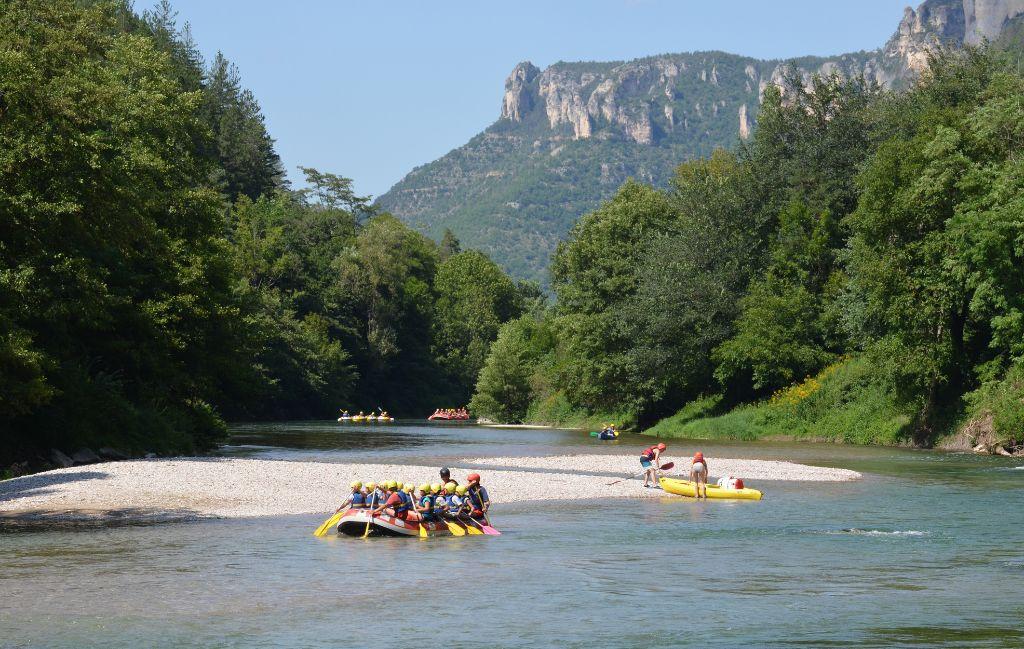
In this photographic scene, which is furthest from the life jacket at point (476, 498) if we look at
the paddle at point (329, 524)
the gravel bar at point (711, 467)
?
the gravel bar at point (711, 467)

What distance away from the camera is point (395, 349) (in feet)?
437

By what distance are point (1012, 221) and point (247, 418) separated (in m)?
76.5

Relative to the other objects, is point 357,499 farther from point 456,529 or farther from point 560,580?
point 560,580

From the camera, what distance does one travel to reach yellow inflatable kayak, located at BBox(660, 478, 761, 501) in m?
36.5

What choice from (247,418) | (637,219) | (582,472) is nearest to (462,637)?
(582,472)

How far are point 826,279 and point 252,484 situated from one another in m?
45.3

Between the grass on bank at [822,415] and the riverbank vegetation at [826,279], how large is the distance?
0.40 feet

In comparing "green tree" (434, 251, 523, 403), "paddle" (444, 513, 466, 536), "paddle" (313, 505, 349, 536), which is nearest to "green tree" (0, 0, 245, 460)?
"paddle" (313, 505, 349, 536)

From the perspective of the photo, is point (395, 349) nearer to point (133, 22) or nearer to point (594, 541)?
point (133, 22)

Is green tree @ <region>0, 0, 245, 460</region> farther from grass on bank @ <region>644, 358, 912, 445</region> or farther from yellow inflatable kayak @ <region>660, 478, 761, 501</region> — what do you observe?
grass on bank @ <region>644, 358, 912, 445</region>

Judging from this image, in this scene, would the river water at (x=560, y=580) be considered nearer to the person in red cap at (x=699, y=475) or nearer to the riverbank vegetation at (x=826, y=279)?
the person in red cap at (x=699, y=475)

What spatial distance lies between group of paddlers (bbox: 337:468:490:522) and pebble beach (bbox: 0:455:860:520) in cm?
432

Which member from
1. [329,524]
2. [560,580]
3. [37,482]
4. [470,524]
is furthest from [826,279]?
[560,580]

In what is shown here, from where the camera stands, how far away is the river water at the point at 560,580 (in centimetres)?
1875
